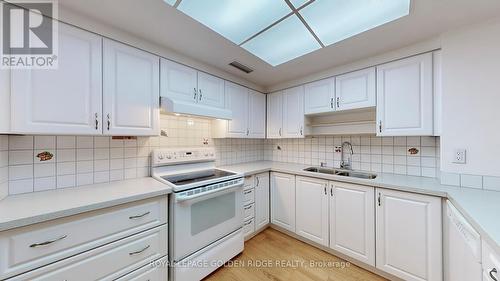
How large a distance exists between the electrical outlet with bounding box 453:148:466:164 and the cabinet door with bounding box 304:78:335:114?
3.64 feet

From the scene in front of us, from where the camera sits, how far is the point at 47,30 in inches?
46.7

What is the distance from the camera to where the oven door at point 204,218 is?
1.48 metres

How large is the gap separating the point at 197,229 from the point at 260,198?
101 centimetres

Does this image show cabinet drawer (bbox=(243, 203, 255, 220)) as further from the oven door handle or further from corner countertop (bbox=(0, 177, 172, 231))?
corner countertop (bbox=(0, 177, 172, 231))

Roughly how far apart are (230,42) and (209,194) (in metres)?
1.41

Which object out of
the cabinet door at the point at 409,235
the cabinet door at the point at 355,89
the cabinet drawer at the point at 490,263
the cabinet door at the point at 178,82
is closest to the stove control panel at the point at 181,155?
the cabinet door at the point at 178,82

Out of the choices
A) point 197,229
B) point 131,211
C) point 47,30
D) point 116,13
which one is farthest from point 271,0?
point 197,229

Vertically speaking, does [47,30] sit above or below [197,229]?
above

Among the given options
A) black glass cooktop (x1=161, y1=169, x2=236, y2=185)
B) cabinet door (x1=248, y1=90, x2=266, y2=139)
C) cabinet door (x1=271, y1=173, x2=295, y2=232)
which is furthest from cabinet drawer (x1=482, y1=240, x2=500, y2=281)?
cabinet door (x1=248, y1=90, x2=266, y2=139)

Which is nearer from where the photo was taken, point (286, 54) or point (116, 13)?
point (116, 13)

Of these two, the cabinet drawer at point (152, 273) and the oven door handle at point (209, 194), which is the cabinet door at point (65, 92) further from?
the cabinet drawer at point (152, 273)

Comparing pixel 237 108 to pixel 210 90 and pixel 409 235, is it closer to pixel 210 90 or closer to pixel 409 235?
pixel 210 90

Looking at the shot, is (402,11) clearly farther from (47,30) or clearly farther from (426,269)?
(47,30)

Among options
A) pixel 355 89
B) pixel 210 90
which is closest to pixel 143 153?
pixel 210 90
